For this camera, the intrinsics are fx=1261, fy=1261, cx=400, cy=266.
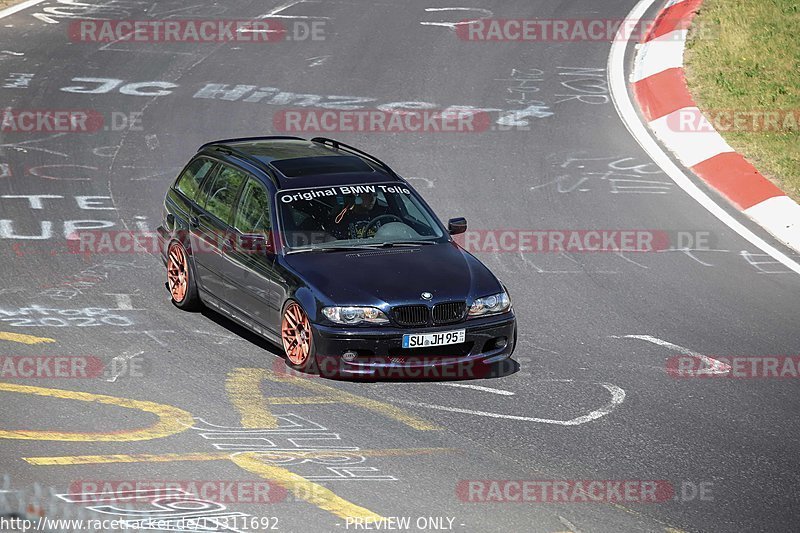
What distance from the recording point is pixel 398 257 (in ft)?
35.1

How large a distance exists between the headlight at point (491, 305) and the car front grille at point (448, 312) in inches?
3.7

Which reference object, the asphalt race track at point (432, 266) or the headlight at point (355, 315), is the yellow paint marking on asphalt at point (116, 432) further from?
the headlight at point (355, 315)

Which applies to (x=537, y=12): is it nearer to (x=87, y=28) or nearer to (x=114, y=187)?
(x=87, y=28)

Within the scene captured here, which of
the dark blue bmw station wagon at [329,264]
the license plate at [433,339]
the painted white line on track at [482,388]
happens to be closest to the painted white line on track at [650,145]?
the dark blue bmw station wagon at [329,264]

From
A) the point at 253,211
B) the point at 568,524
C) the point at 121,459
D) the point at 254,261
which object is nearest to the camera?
the point at 568,524

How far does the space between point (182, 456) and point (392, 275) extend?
8.59 feet

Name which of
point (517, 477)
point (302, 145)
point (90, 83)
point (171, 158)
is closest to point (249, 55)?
point (90, 83)

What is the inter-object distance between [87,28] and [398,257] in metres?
12.8

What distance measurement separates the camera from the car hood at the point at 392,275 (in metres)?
10.0

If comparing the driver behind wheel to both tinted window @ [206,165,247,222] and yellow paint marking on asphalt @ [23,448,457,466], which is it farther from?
yellow paint marking on asphalt @ [23,448,457,466]

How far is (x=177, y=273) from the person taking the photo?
12.0 m

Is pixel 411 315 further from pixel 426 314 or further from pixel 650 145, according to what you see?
pixel 650 145

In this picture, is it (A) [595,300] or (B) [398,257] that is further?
(A) [595,300]

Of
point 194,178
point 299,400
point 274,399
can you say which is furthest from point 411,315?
point 194,178
